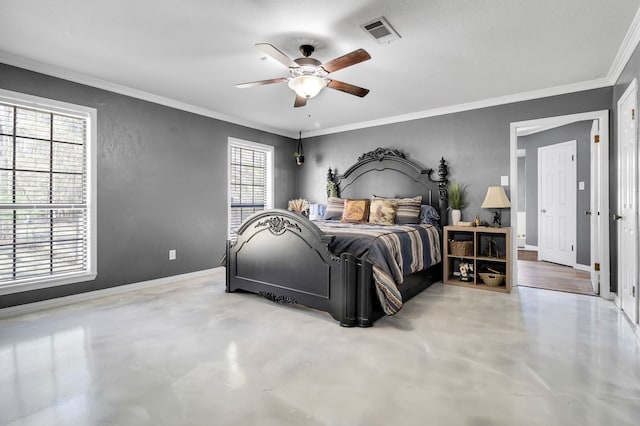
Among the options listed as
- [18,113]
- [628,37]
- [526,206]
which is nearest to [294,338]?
[18,113]

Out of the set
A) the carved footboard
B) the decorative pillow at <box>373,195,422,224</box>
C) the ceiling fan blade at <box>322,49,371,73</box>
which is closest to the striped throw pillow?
the decorative pillow at <box>373,195,422,224</box>

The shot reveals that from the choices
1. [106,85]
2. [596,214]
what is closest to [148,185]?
[106,85]

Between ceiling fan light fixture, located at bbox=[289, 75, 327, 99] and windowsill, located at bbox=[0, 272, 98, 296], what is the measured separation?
123 inches

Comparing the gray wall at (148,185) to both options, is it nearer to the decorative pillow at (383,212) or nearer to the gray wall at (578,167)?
the decorative pillow at (383,212)

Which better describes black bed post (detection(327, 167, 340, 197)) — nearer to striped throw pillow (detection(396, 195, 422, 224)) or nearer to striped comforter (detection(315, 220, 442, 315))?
striped throw pillow (detection(396, 195, 422, 224))

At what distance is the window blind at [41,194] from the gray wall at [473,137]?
4.07m

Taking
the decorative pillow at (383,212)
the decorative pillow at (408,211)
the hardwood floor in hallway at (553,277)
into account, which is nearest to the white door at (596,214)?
the hardwood floor in hallway at (553,277)

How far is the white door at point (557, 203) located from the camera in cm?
580

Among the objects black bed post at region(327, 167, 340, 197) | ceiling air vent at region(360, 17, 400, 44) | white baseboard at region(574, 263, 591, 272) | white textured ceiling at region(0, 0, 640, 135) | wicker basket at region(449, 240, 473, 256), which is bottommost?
white baseboard at region(574, 263, 591, 272)

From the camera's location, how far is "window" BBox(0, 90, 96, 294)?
3191mm

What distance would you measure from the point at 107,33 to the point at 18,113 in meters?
1.48

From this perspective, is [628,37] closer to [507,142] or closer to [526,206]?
[507,142]

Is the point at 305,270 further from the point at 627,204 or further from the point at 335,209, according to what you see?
the point at 627,204

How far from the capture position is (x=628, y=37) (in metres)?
2.74
